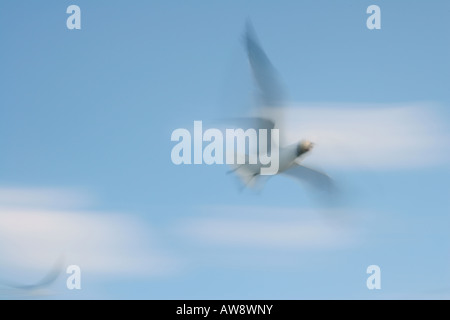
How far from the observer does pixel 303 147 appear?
1.86 m

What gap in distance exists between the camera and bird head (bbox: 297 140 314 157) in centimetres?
184

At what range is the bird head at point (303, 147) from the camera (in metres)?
1.84
